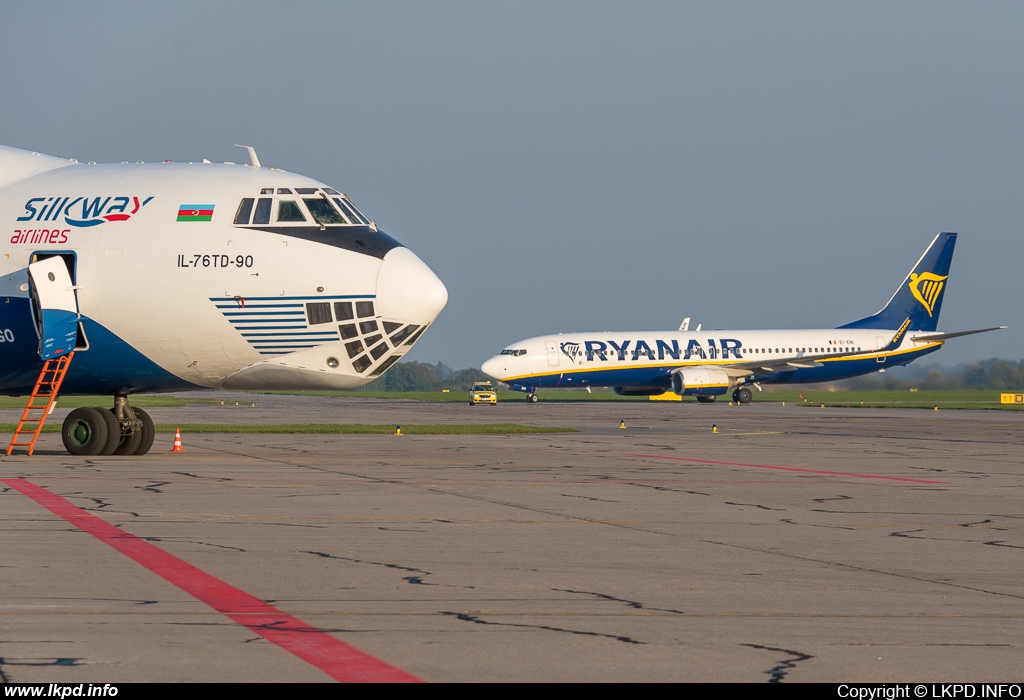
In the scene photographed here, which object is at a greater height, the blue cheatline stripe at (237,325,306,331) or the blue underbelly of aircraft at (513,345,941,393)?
the blue underbelly of aircraft at (513,345,941,393)

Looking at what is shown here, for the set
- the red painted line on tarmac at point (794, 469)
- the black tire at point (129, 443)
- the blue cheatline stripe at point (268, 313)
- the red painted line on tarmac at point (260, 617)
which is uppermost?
the blue cheatline stripe at point (268, 313)

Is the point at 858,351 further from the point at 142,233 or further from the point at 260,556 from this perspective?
the point at 260,556

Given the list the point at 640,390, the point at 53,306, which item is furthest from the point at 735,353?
the point at 53,306

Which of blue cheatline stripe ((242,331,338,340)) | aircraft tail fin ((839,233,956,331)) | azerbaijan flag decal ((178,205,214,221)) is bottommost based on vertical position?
blue cheatline stripe ((242,331,338,340))

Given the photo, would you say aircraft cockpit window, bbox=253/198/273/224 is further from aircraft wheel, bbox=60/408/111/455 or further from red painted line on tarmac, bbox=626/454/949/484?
red painted line on tarmac, bbox=626/454/949/484

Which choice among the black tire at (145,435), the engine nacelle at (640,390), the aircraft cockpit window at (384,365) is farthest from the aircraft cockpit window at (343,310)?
the engine nacelle at (640,390)

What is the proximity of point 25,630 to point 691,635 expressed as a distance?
4.41 meters

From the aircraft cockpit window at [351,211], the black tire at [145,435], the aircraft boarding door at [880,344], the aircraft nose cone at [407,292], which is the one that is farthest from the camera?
the aircraft boarding door at [880,344]

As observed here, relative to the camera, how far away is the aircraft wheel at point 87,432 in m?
23.8

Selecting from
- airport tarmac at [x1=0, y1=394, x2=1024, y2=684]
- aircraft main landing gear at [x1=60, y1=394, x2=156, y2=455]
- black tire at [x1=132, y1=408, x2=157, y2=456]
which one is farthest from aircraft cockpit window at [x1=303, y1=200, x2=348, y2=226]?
black tire at [x1=132, y1=408, x2=157, y2=456]

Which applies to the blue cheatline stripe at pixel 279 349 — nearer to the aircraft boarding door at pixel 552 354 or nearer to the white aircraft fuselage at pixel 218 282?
the white aircraft fuselage at pixel 218 282

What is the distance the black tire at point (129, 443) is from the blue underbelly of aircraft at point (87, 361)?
1.36m

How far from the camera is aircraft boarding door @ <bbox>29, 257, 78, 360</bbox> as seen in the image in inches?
859

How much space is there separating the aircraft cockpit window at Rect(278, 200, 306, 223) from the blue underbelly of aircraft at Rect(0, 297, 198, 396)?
12.1 ft
